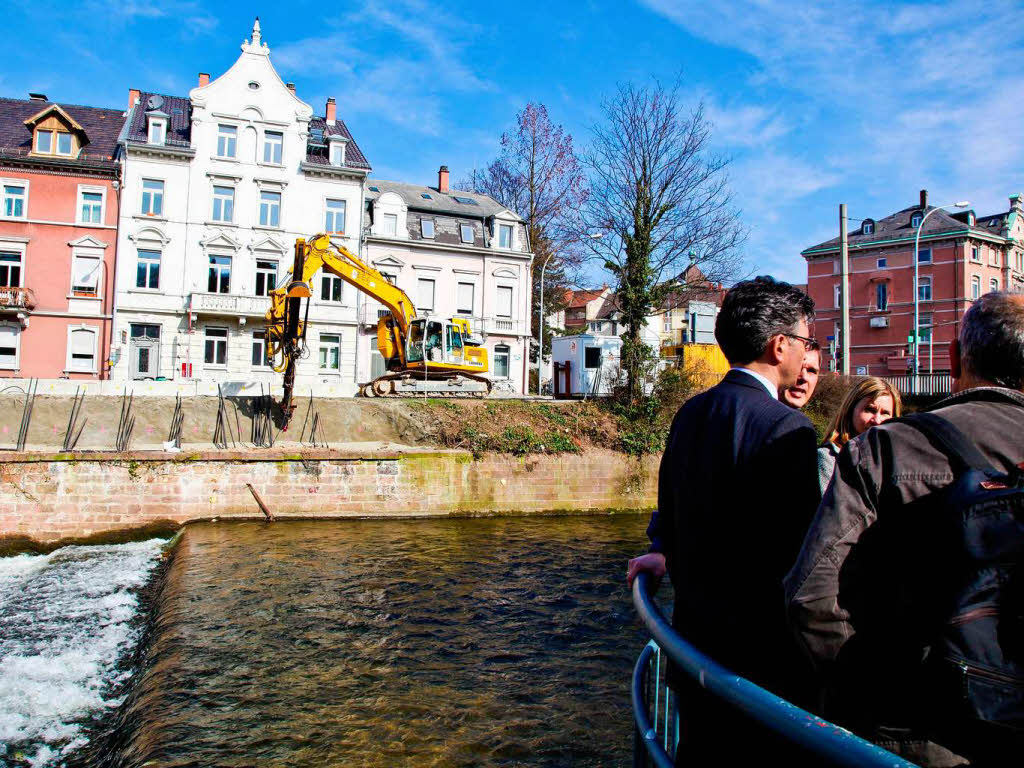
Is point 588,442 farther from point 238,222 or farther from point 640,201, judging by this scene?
point 238,222

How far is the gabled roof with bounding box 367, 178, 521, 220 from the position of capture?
119ft

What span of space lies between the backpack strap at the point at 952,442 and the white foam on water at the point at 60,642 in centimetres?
676

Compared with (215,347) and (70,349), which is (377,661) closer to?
(215,347)

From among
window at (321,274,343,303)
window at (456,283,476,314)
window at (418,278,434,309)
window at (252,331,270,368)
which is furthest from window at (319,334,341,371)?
window at (456,283,476,314)

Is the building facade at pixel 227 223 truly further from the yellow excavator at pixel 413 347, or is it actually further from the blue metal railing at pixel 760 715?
the blue metal railing at pixel 760 715

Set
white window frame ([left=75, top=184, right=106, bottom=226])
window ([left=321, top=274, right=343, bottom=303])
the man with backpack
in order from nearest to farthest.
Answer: the man with backpack < white window frame ([left=75, top=184, right=106, bottom=226]) < window ([left=321, top=274, right=343, bottom=303])

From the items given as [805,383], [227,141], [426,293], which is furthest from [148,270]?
[805,383]

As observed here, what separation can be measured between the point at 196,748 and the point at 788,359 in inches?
207

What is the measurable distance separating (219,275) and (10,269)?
27.1 feet

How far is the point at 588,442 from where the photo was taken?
2084 cm

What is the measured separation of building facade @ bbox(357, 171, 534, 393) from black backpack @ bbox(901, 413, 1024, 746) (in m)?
32.9

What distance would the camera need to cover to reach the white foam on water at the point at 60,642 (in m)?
6.29

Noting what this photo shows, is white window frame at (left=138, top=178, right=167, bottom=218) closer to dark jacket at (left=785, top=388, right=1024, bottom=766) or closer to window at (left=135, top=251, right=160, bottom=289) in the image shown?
window at (left=135, top=251, right=160, bottom=289)


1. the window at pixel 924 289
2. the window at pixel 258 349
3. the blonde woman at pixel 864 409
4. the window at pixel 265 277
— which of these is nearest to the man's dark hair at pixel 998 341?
the blonde woman at pixel 864 409
